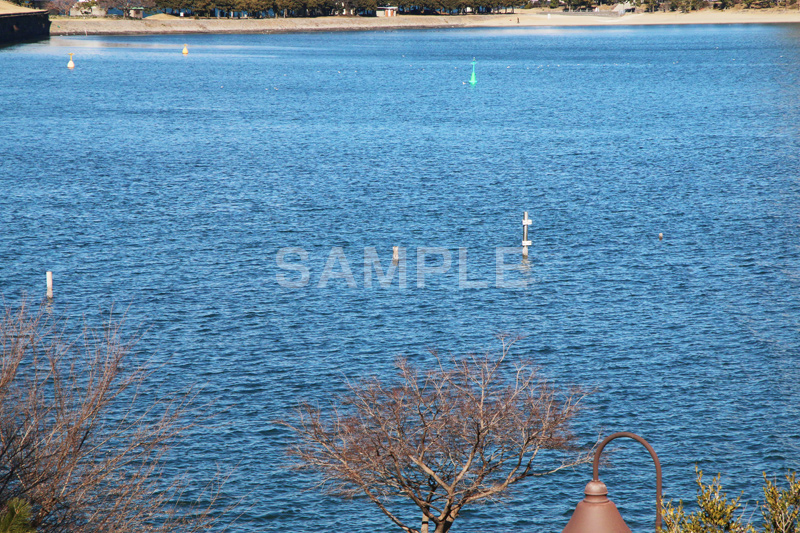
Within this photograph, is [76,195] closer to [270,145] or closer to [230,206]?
[230,206]

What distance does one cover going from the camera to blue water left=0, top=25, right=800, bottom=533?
130 feet

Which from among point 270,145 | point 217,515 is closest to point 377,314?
point 217,515

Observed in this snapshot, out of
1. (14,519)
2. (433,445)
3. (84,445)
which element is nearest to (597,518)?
(14,519)

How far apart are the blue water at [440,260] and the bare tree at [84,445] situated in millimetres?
2017

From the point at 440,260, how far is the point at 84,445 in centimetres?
3488

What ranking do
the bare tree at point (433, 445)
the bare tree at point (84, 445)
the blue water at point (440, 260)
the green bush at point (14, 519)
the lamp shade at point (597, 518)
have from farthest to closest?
the blue water at point (440, 260), the bare tree at point (433, 445), the bare tree at point (84, 445), the green bush at point (14, 519), the lamp shade at point (597, 518)

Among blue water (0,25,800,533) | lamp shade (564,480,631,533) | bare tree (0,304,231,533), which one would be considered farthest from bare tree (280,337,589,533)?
lamp shade (564,480,631,533)

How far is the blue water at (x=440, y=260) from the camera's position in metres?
39.6

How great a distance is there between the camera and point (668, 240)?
228 ft

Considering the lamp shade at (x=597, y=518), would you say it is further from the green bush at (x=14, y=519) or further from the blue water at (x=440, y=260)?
the blue water at (x=440, y=260)

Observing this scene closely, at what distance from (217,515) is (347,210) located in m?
46.3

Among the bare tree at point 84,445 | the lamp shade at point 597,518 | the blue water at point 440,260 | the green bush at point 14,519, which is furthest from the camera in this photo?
the blue water at point 440,260

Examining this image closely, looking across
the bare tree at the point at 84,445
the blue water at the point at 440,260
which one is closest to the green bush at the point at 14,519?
the bare tree at the point at 84,445

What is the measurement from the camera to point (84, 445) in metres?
33.8
